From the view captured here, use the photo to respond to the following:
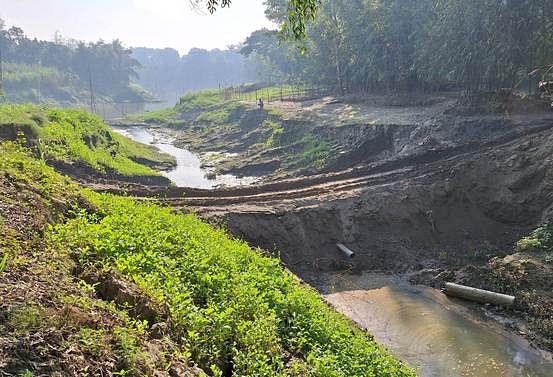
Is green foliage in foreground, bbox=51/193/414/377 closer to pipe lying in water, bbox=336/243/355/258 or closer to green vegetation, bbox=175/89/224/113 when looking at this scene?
pipe lying in water, bbox=336/243/355/258

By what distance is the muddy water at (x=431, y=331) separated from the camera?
14.3m

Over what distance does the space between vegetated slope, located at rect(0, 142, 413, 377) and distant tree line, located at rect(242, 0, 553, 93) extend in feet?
56.7

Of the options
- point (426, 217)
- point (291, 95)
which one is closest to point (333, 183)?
point (426, 217)

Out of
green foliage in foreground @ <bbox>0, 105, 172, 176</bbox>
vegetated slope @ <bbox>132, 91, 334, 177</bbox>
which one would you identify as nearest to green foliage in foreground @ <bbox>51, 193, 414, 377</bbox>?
green foliage in foreground @ <bbox>0, 105, 172, 176</bbox>

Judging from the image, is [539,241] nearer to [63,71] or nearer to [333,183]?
[333,183]

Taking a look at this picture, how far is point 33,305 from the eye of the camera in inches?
242

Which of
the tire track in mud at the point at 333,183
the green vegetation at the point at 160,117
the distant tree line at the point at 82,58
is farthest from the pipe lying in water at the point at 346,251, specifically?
the distant tree line at the point at 82,58

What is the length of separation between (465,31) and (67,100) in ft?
344

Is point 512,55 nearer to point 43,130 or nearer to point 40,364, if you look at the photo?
point 43,130

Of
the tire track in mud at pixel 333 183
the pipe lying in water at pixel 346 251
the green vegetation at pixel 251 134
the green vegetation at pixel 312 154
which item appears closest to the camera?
the pipe lying in water at pixel 346 251

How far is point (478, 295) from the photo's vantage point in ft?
58.4

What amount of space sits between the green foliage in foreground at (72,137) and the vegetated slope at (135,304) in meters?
12.8

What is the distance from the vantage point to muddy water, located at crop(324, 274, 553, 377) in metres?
14.3

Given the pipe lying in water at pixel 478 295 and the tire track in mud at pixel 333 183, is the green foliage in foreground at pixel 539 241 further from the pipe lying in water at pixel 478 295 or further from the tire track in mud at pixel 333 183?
the tire track in mud at pixel 333 183
